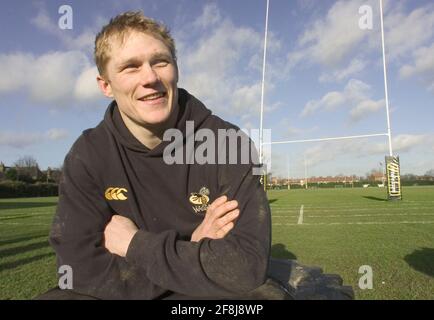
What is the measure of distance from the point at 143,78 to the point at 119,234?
786 millimetres

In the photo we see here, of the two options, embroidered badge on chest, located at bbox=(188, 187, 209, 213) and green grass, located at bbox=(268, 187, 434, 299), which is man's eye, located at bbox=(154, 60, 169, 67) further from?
green grass, located at bbox=(268, 187, 434, 299)

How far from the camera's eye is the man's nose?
2.03m

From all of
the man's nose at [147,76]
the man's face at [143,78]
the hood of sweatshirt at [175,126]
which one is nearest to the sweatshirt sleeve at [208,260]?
the hood of sweatshirt at [175,126]

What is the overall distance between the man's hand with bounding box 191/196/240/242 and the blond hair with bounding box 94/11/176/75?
0.85 meters

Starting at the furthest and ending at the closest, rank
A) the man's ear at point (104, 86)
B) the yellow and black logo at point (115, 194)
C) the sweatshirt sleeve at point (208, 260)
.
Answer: the man's ear at point (104, 86) < the yellow and black logo at point (115, 194) < the sweatshirt sleeve at point (208, 260)

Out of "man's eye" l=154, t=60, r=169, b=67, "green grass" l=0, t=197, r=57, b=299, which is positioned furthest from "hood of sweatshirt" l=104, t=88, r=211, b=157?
"green grass" l=0, t=197, r=57, b=299

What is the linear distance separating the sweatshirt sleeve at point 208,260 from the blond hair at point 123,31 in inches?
38.1

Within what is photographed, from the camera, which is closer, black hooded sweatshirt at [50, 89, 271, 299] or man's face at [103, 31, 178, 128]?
A: black hooded sweatshirt at [50, 89, 271, 299]

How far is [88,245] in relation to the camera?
1.85 meters

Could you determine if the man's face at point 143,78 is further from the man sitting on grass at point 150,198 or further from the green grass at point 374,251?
the green grass at point 374,251

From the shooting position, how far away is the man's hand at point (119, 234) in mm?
1854

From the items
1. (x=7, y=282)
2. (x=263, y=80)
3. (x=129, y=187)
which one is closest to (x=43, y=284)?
(x=7, y=282)

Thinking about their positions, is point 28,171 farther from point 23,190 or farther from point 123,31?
point 123,31
